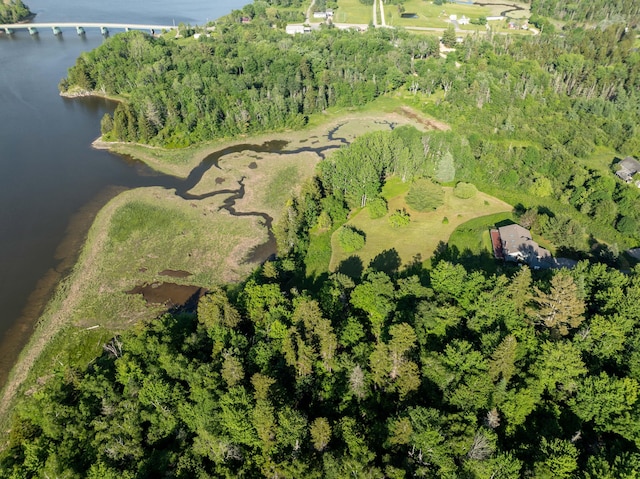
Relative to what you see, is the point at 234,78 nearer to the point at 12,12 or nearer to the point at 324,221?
Answer: the point at 324,221

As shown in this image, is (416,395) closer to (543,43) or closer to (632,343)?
(632,343)

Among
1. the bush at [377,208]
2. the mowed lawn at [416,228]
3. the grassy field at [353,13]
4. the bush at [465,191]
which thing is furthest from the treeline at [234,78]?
the bush at [465,191]

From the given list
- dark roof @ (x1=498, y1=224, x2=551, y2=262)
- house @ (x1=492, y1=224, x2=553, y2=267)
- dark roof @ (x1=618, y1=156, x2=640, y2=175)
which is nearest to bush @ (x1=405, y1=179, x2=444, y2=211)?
dark roof @ (x1=498, y1=224, x2=551, y2=262)

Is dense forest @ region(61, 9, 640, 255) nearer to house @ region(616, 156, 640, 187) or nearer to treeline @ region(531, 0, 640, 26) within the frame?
house @ region(616, 156, 640, 187)

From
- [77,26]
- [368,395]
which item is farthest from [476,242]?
[77,26]

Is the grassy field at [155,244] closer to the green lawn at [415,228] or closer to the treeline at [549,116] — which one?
the green lawn at [415,228]
